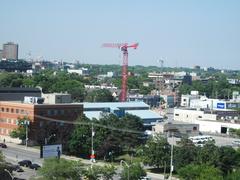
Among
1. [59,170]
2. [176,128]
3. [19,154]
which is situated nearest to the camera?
[59,170]

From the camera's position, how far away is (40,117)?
140 feet

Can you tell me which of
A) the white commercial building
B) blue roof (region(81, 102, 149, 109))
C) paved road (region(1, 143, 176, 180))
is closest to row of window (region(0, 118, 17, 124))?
paved road (region(1, 143, 176, 180))

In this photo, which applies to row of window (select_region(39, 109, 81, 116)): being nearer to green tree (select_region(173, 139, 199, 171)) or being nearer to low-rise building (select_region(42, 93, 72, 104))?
low-rise building (select_region(42, 93, 72, 104))

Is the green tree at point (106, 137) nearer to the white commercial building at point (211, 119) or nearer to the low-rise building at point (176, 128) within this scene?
the low-rise building at point (176, 128)

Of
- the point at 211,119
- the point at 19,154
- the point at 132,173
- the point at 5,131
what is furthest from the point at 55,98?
the point at 132,173

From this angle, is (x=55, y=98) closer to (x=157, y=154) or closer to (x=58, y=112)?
(x=58, y=112)

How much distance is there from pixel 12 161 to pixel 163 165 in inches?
392

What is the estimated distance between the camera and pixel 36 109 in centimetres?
4256

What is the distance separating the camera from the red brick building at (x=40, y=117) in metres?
42.2

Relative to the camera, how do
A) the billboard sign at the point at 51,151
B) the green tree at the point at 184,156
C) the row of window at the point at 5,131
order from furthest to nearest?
the row of window at the point at 5,131 < the billboard sign at the point at 51,151 < the green tree at the point at 184,156

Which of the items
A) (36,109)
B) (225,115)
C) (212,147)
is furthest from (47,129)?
(225,115)

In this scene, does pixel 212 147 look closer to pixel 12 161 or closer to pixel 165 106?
pixel 12 161

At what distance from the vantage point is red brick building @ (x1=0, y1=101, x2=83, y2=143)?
1663 inches

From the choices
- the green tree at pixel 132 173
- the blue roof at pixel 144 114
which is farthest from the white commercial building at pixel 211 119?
the green tree at pixel 132 173
